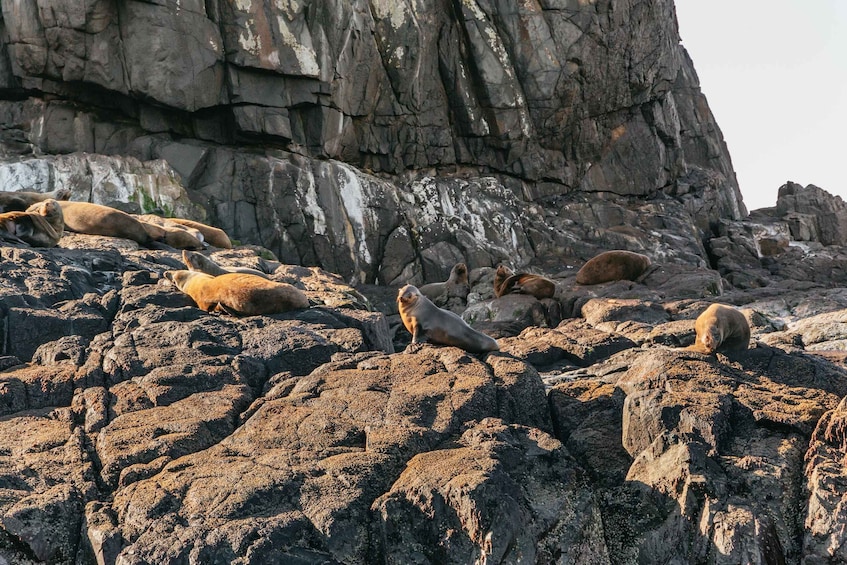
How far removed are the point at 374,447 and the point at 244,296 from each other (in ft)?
13.8

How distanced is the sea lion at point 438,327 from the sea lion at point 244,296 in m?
1.36

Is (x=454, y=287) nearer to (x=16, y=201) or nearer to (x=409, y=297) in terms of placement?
(x=16, y=201)

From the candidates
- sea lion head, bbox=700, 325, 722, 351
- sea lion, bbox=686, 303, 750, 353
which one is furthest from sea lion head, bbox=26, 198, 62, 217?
sea lion head, bbox=700, 325, 722, 351

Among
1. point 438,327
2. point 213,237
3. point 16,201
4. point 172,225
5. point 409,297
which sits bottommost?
point 438,327

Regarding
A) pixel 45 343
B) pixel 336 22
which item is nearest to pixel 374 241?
pixel 336 22

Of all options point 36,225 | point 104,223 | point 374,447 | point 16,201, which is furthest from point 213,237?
point 374,447

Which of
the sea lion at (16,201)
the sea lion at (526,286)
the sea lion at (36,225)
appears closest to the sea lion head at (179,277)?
the sea lion at (36,225)

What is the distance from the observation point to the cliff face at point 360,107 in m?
26.0

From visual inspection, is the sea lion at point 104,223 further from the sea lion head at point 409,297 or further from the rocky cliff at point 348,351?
the sea lion head at point 409,297

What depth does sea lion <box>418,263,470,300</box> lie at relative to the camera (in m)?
25.0

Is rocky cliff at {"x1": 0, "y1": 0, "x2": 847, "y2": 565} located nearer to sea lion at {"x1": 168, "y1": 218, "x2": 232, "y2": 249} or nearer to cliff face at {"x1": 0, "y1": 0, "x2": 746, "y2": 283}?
cliff face at {"x1": 0, "y1": 0, "x2": 746, "y2": 283}

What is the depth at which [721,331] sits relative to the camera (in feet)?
34.8

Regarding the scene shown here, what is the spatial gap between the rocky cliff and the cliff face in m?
0.09

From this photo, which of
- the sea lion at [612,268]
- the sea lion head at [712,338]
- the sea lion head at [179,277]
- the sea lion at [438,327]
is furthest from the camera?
the sea lion at [612,268]
